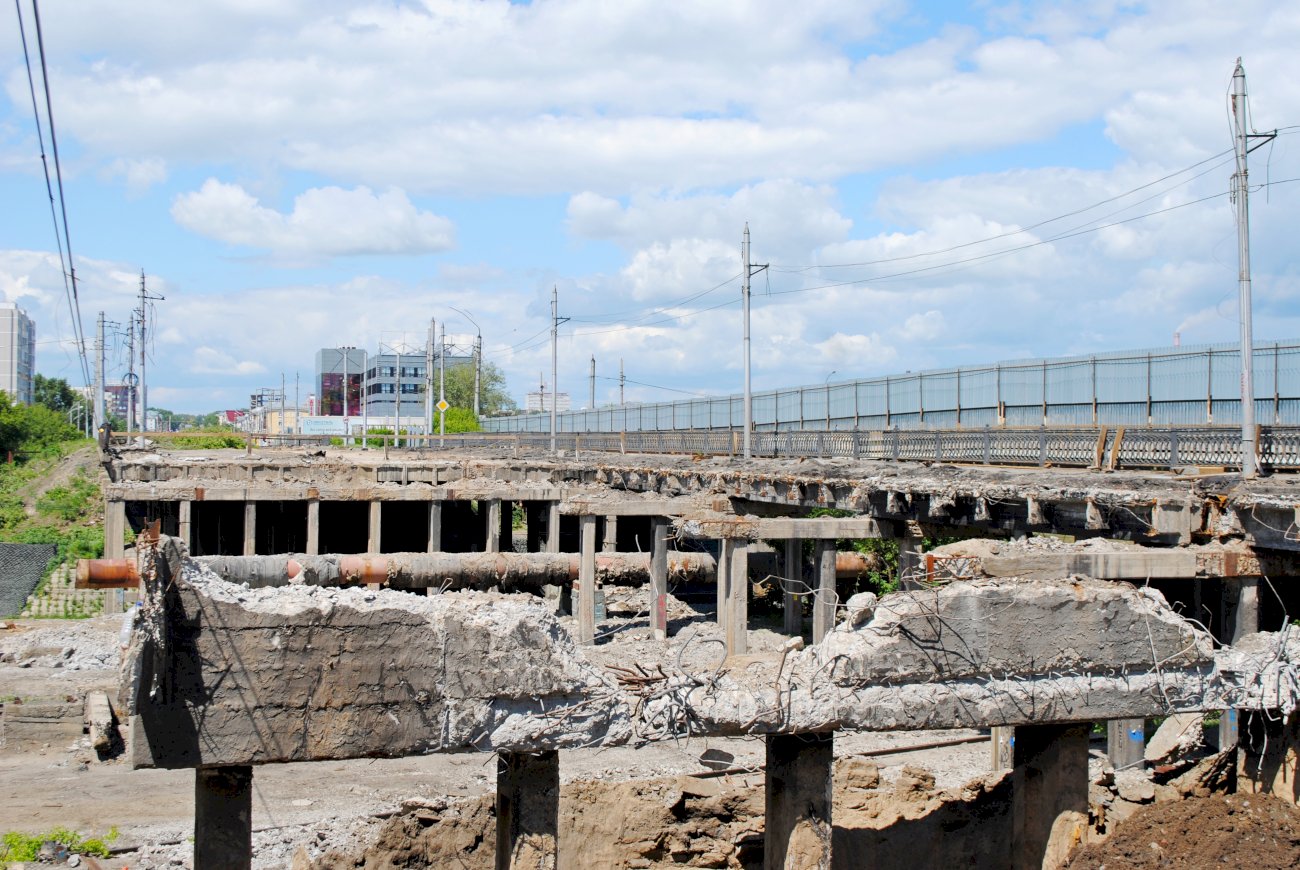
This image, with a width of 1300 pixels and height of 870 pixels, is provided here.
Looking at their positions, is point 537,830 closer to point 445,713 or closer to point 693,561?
point 445,713

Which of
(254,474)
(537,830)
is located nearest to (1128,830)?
(537,830)

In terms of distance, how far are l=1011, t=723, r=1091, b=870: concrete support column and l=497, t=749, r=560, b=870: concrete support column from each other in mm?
3613

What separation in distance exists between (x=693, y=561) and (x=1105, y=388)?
9377 mm

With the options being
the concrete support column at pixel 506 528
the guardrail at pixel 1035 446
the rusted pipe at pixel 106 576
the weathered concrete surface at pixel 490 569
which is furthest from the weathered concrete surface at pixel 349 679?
the concrete support column at pixel 506 528

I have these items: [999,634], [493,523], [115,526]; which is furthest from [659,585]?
[999,634]

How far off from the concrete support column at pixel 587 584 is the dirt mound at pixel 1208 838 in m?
14.1

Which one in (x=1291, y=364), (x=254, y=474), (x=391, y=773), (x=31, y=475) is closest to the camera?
(x=391, y=773)

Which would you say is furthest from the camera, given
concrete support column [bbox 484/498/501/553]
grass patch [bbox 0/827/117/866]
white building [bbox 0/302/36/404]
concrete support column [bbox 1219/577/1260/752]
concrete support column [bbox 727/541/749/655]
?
white building [bbox 0/302/36/404]

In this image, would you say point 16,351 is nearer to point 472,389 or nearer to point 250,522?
point 472,389

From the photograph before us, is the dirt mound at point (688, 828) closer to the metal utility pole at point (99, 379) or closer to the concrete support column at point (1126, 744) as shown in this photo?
the concrete support column at point (1126, 744)

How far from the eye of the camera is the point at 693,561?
25.8 meters

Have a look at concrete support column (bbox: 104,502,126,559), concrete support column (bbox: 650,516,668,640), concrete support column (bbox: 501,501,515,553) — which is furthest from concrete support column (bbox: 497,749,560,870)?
concrete support column (bbox: 501,501,515,553)

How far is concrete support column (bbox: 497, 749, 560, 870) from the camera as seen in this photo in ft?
26.4

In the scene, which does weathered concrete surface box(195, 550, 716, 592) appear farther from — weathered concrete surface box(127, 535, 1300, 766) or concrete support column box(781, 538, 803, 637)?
weathered concrete surface box(127, 535, 1300, 766)
